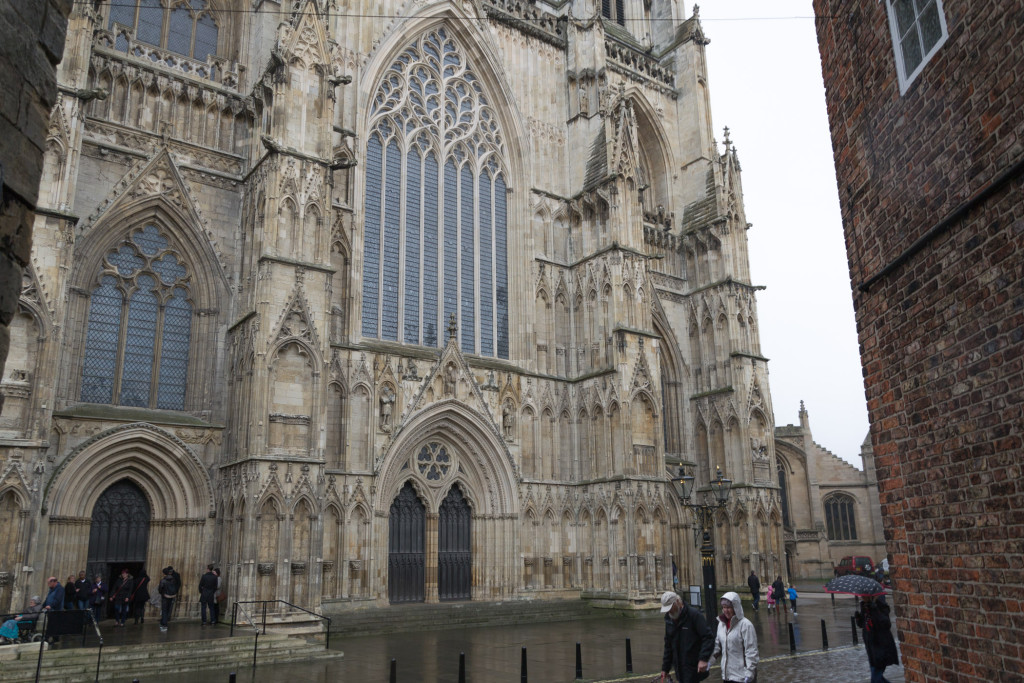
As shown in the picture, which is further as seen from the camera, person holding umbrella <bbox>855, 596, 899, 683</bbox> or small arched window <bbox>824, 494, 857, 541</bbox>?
small arched window <bbox>824, 494, 857, 541</bbox>

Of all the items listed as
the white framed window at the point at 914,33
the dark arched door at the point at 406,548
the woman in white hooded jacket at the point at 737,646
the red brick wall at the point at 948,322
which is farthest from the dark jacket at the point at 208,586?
the white framed window at the point at 914,33

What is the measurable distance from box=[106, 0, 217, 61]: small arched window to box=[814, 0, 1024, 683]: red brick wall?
2015cm

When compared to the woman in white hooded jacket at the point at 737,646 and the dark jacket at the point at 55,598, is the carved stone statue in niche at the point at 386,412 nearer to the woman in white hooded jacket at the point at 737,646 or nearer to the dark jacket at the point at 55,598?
the dark jacket at the point at 55,598

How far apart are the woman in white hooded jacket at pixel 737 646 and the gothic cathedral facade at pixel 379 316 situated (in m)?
12.8

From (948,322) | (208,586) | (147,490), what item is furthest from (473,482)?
(948,322)

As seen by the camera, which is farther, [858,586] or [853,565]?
[853,565]

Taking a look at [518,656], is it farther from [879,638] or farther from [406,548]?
[879,638]

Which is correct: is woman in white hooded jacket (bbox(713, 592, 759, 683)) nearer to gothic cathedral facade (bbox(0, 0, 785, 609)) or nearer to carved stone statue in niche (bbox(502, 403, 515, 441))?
gothic cathedral facade (bbox(0, 0, 785, 609))

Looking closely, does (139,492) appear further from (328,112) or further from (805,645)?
(805,645)

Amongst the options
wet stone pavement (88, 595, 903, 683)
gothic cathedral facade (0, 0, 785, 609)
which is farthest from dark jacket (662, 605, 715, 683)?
gothic cathedral facade (0, 0, 785, 609)

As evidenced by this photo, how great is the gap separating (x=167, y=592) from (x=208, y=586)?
822 mm

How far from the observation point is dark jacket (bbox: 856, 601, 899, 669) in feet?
30.7

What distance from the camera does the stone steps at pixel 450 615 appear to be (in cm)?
1972

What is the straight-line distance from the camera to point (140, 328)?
20.2 meters
